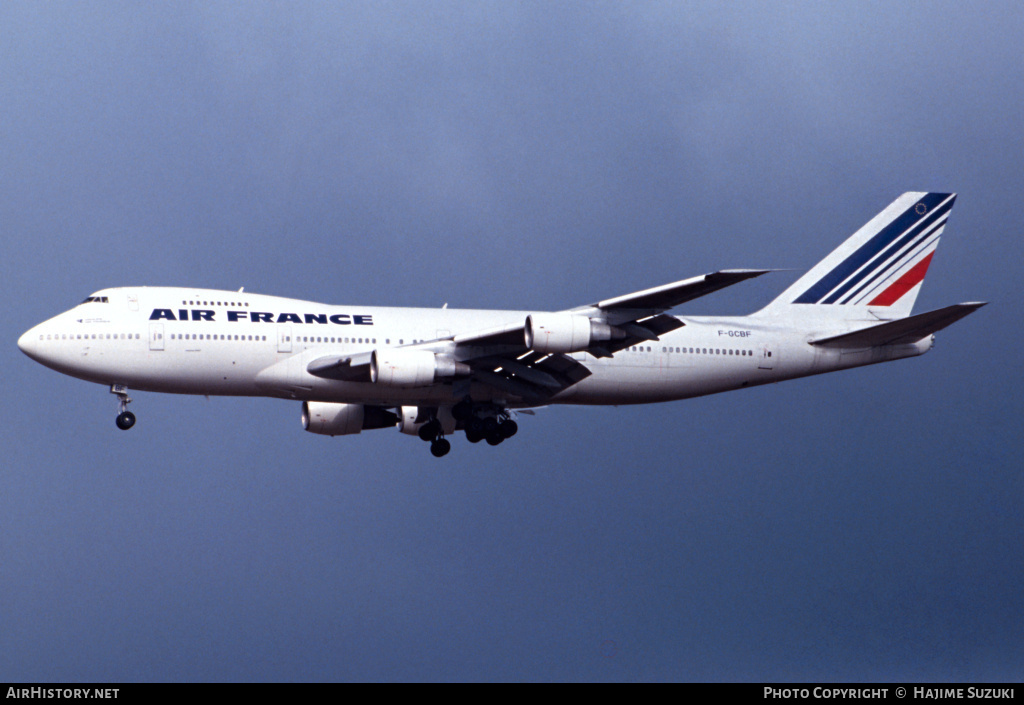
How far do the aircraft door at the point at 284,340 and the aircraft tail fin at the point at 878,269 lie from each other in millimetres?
16997

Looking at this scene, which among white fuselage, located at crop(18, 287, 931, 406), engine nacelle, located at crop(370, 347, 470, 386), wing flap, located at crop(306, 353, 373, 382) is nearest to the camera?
engine nacelle, located at crop(370, 347, 470, 386)

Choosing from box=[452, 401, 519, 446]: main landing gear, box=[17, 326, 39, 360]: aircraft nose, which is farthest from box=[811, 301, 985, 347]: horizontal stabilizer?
box=[17, 326, 39, 360]: aircraft nose

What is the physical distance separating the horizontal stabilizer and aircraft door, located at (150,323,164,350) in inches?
866

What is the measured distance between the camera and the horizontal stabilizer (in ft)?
147

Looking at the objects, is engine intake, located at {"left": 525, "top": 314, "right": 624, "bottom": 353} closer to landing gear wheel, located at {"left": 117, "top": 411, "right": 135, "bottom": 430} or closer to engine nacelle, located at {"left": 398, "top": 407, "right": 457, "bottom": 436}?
engine nacelle, located at {"left": 398, "top": 407, "right": 457, "bottom": 436}

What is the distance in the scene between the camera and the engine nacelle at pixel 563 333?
4175cm

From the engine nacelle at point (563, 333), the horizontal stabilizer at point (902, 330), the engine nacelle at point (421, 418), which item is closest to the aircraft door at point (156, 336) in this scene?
the engine nacelle at point (421, 418)

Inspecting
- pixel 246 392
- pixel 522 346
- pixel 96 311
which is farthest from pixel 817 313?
pixel 96 311

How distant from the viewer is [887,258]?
2037 inches

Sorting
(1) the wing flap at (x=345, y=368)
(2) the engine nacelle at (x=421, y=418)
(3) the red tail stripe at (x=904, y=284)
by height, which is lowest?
(2) the engine nacelle at (x=421, y=418)

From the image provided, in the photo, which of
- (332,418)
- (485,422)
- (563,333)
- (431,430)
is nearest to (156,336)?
(332,418)

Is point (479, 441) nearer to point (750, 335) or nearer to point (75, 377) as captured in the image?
point (750, 335)

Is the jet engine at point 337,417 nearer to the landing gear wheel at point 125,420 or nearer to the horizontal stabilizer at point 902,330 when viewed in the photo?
the landing gear wheel at point 125,420

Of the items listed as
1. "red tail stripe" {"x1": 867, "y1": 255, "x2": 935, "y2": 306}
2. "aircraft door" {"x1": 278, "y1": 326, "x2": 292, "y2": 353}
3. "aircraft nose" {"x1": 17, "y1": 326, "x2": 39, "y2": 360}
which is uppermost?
"red tail stripe" {"x1": 867, "y1": 255, "x2": 935, "y2": 306}
